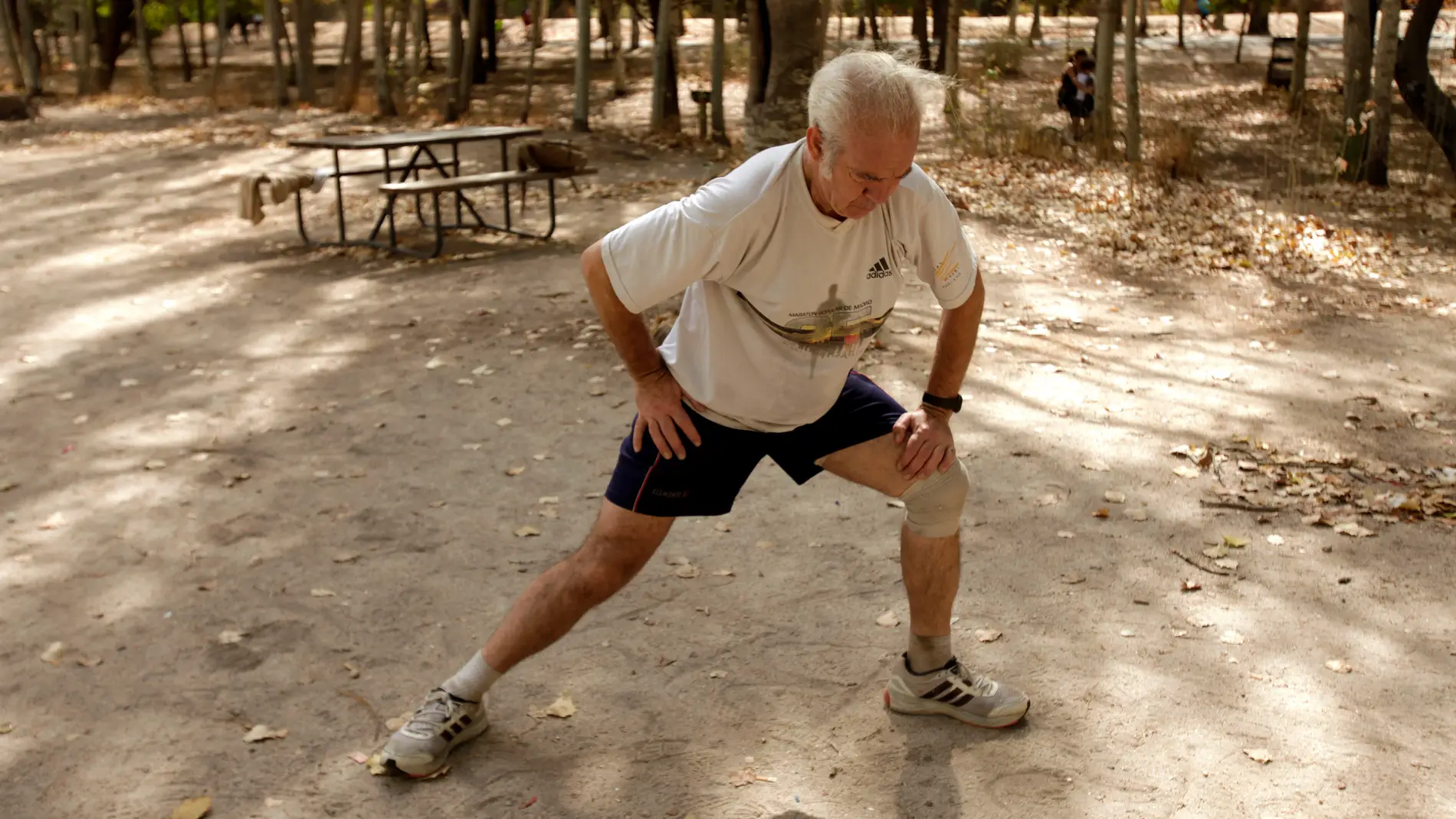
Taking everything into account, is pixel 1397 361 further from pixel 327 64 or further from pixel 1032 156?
pixel 327 64

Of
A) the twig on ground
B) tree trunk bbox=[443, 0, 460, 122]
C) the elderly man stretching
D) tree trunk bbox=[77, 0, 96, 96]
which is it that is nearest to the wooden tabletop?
the twig on ground

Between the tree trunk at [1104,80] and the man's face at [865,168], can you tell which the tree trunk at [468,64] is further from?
the man's face at [865,168]

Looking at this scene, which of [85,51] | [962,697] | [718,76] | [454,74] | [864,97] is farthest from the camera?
[85,51]

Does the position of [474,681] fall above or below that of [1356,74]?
below

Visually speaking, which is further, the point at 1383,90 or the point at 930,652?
the point at 1383,90

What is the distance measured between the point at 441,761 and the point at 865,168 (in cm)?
189

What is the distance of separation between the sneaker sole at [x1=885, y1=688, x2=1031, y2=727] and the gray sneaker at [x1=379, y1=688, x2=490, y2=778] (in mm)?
1183

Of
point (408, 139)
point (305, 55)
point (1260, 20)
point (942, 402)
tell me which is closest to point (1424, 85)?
point (408, 139)

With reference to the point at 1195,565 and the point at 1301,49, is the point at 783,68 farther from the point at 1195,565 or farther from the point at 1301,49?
the point at 1301,49

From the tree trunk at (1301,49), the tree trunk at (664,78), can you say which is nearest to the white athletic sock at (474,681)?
the tree trunk at (664,78)

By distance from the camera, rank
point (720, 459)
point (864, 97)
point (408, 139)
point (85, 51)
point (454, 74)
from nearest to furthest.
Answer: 1. point (864, 97)
2. point (720, 459)
3. point (408, 139)
4. point (454, 74)
5. point (85, 51)

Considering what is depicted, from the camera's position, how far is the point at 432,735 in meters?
3.38

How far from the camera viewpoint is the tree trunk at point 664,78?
18.4 metres

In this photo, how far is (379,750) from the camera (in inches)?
139
